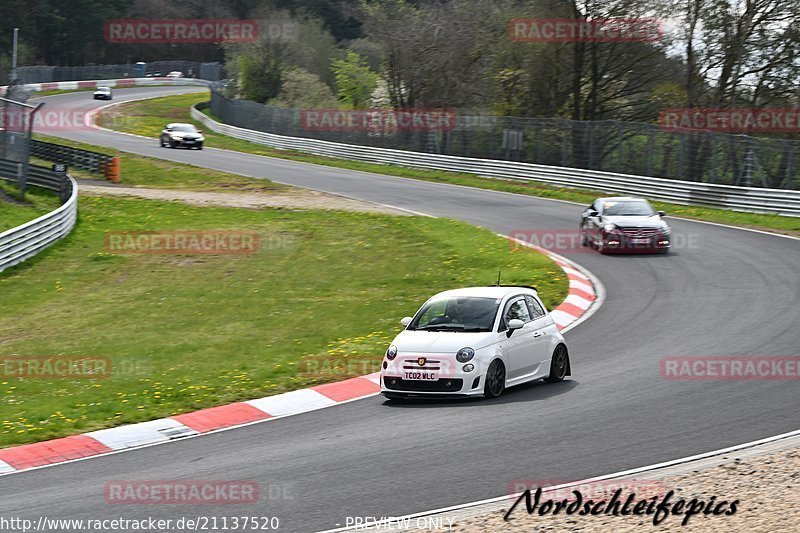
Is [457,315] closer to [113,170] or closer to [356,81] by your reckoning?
[113,170]

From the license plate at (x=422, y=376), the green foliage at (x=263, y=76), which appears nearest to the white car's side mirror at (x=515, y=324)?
the license plate at (x=422, y=376)

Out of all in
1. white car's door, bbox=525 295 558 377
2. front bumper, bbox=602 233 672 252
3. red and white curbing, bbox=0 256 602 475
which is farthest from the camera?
front bumper, bbox=602 233 672 252

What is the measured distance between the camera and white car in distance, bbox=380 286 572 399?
42.4 ft

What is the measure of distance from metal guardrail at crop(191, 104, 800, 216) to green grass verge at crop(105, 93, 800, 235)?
1.12ft

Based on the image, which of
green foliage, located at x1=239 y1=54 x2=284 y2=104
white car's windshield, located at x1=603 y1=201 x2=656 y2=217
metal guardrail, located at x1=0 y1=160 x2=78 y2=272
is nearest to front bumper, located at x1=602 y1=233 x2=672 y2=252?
white car's windshield, located at x1=603 y1=201 x2=656 y2=217

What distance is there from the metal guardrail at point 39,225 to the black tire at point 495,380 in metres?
17.0

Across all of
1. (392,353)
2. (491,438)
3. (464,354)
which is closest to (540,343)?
(464,354)

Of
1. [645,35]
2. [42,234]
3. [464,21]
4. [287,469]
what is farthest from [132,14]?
[287,469]

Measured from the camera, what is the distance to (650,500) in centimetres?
840

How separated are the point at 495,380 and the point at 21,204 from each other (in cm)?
2554

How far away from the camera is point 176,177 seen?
153 feet

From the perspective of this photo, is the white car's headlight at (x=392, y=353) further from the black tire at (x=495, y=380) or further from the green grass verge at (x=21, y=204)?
Answer: the green grass verge at (x=21, y=204)

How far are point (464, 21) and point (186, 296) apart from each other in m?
40.6

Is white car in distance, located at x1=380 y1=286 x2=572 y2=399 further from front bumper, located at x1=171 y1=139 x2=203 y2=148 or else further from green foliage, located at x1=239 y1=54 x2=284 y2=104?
green foliage, located at x1=239 y1=54 x2=284 y2=104
